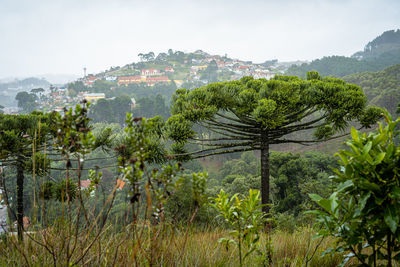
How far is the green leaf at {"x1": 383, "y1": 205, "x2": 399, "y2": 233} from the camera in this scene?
113 centimetres

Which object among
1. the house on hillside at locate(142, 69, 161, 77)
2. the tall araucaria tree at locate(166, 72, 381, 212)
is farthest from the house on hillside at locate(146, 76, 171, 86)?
the tall araucaria tree at locate(166, 72, 381, 212)

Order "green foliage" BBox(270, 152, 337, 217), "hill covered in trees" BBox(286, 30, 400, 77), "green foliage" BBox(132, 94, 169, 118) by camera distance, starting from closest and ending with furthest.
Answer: "green foliage" BBox(270, 152, 337, 217)
"green foliage" BBox(132, 94, 169, 118)
"hill covered in trees" BBox(286, 30, 400, 77)

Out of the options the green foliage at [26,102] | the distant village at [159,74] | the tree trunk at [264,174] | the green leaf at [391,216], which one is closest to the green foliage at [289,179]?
the tree trunk at [264,174]

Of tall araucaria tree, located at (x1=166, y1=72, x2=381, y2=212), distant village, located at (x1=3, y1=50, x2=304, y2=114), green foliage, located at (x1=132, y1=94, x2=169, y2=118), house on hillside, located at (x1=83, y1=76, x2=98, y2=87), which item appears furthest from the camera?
house on hillside, located at (x1=83, y1=76, x2=98, y2=87)

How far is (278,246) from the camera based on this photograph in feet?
8.61

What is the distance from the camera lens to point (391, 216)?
115 centimetres

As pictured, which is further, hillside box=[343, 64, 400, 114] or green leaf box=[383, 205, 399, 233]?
hillside box=[343, 64, 400, 114]

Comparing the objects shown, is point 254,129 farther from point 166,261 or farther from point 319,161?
point 319,161

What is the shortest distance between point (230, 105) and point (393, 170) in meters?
4.97

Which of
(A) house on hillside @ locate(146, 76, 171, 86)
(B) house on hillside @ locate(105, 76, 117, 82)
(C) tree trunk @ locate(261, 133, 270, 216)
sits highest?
(B) house on hillside @ locate(105, 76, 117, 82)

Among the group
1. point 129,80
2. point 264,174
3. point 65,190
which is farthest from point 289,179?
point 129,80

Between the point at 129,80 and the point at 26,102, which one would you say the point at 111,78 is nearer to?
the point at 129,80

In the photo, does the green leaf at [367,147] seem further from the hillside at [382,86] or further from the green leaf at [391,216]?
the hillside at [382,86]

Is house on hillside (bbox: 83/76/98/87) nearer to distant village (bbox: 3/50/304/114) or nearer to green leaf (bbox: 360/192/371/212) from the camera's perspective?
distant village (bbox: 3/50/304/114)
